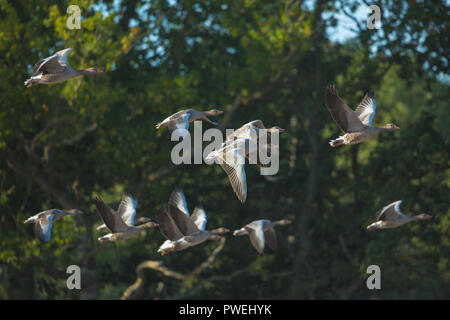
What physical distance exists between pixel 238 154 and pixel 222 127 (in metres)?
11.0

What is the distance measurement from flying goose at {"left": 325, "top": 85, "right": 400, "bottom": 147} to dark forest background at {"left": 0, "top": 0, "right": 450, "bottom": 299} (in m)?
8.33

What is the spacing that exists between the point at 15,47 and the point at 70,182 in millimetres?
5444

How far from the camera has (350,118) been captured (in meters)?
→ 12.2

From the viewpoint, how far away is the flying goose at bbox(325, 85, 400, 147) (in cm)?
1187

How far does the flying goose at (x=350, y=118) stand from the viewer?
11867 mm

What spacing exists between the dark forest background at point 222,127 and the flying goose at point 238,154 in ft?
23.9
